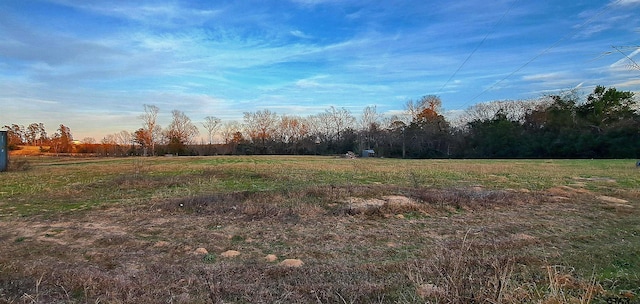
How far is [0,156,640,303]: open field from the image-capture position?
4.56 m

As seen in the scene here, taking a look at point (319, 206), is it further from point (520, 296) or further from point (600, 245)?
point (520, 296)

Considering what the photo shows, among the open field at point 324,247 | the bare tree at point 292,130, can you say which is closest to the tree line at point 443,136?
the bare tree at point 292,130

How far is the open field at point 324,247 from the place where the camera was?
15.0ft

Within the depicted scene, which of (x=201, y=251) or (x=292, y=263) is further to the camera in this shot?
(x=201, y=251)

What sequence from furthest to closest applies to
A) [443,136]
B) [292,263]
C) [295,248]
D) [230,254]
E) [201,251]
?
1. [443,136]
2. [295,248]
3. [201,251]
4. [230,254]
5. [292,263]

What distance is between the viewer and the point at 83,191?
591 inches

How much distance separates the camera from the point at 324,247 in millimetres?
7168

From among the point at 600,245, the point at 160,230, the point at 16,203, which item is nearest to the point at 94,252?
the point at 160,230

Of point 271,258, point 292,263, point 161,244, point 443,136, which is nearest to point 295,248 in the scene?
point 271,258

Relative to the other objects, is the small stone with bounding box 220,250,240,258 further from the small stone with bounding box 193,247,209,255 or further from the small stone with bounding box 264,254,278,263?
the small stone with bounding box 264,254,278,263

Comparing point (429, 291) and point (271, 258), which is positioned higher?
point (429, 291)

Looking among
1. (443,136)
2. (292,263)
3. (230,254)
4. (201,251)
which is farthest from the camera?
(443,136)

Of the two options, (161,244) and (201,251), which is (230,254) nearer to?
(201,251)

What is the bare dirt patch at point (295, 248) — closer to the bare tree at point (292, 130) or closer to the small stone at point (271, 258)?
the small stone at point (271, 258)
